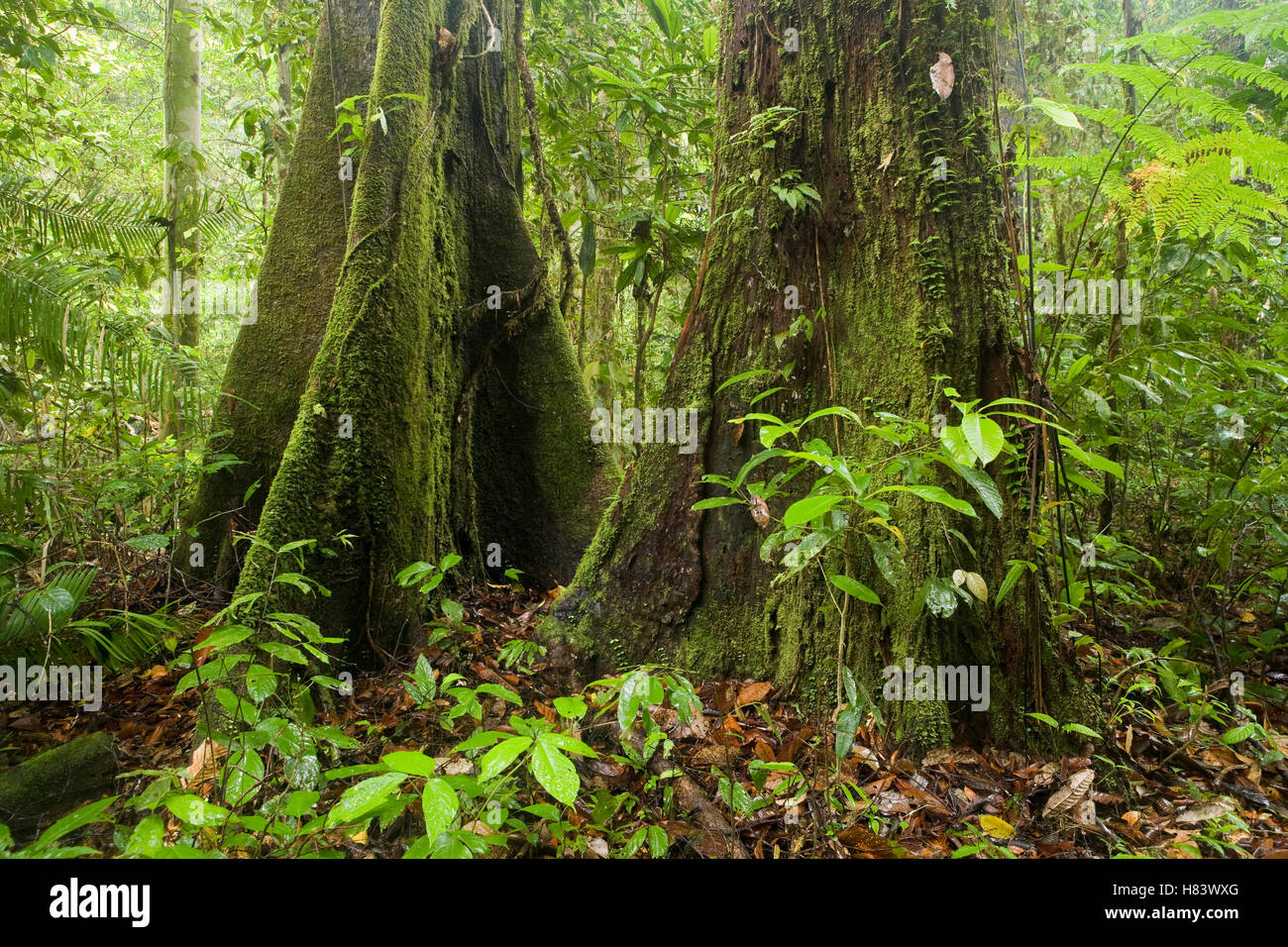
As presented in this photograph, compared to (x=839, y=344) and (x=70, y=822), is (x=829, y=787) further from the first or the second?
(x=70, y=822)

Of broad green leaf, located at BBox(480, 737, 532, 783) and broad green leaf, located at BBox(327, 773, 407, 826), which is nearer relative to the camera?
broad green leaf, located at BBox(327, 773, 407, 826)

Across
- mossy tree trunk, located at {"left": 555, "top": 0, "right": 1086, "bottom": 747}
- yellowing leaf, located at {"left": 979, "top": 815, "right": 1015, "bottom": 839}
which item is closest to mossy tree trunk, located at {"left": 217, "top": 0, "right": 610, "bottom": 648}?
mossy tree trunk, located at {"left": 555, "top": 0, "right": 1086, "bottom": 747}

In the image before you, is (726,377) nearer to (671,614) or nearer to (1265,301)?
(671,614)

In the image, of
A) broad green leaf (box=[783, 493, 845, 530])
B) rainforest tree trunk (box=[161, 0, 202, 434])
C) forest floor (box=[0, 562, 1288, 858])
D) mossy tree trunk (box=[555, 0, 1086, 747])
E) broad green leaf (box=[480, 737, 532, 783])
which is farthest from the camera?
rainforest tree trunk (box=[161, 0, 202, 434])

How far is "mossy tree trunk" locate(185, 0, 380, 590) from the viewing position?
12.6 feet

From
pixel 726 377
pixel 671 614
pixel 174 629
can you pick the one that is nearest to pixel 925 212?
pixel 726 377

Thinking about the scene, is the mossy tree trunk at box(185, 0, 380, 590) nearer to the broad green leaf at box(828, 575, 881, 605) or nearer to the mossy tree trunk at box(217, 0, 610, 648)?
the mossy tree trunk at box(217, 0, 610, 648)

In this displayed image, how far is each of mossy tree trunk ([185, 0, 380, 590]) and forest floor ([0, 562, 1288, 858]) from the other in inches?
47.4

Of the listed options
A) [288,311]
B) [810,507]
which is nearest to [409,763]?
[810,507]

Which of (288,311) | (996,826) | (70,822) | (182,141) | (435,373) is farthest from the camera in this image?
(182,141)

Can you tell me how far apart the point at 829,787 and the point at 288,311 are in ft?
13.0

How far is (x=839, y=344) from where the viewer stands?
2.84m

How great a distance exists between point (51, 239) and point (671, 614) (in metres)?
4.09
